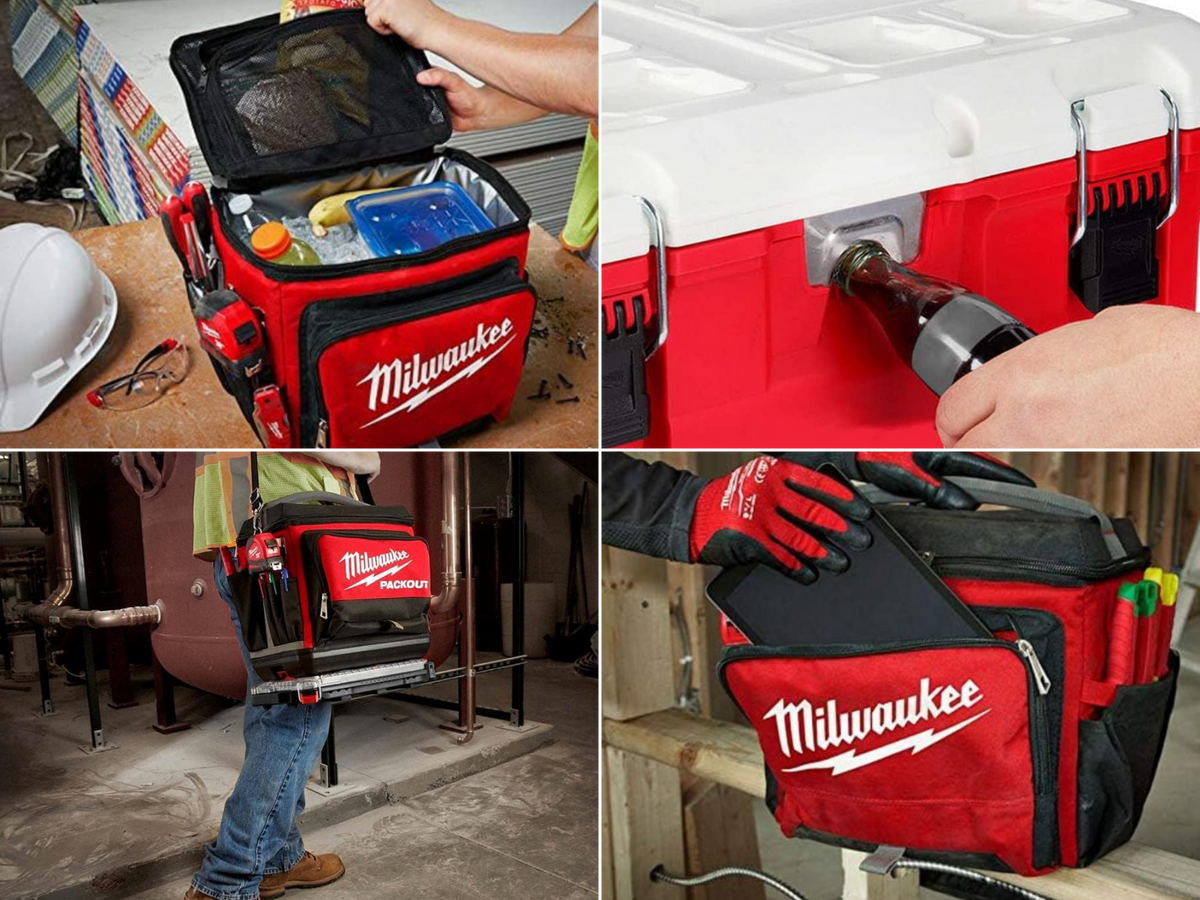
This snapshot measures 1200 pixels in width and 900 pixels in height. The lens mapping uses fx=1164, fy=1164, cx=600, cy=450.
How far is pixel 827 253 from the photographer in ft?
3.29

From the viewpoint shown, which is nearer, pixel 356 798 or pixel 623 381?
pixel 623 381

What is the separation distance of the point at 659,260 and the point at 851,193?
18cm

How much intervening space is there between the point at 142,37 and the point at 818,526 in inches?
27.6

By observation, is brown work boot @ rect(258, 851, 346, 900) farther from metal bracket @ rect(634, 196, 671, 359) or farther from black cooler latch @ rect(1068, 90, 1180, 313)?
black cooler latch @ rect(1068, 90, 1180, 313)

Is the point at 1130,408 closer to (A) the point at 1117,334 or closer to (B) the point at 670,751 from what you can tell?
(A) the point at 1117,334

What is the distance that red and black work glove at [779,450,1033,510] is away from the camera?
969 millimetres

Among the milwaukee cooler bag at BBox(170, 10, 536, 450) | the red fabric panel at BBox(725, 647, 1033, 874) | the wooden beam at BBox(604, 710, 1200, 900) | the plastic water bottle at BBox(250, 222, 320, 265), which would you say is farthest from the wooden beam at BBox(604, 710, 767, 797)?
the plastic water bottle at BBox(250, 222, 320, 265)

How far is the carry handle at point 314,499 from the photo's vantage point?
3.34 feet

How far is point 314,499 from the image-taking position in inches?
40.4

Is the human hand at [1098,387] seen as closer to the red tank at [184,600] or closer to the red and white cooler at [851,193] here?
the red and white cooler at [851,193]

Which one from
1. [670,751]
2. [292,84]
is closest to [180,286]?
[292,84]

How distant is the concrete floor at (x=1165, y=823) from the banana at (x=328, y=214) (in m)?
1.31

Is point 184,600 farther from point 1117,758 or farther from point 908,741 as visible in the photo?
point 1117,758

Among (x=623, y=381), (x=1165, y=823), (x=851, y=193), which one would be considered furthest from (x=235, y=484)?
(x=1165, y=823)
